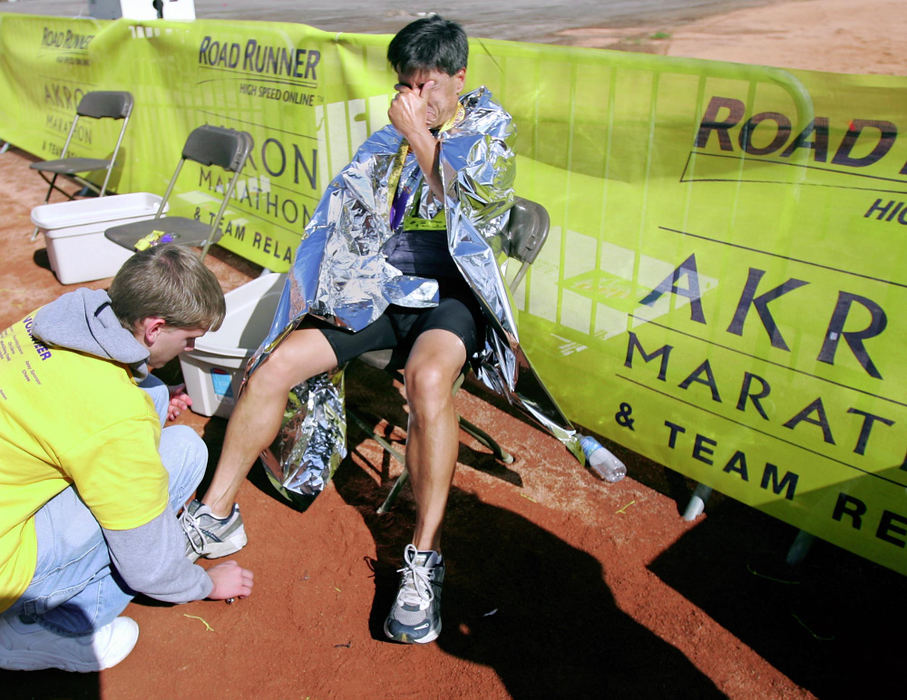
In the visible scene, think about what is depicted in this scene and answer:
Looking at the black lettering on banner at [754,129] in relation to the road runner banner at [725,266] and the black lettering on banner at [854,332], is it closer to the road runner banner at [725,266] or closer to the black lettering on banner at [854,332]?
the road runner banner at [725,266]

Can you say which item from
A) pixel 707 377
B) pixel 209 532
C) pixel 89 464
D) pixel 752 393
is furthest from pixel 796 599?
pixel 89 464

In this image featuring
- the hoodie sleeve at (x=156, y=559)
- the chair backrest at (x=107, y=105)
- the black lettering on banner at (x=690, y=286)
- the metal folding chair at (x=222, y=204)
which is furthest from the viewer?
the chair backrest at (x=107, y=105)

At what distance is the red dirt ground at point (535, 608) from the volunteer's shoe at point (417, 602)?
78 mm

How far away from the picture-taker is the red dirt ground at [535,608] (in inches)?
85.2

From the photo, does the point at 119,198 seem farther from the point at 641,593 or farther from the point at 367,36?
the point at 641,593

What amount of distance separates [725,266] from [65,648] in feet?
7.88

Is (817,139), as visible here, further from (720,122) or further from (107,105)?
(107,105)

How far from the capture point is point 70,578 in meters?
2.08

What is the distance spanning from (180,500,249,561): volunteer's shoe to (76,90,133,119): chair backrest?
13.5 feet

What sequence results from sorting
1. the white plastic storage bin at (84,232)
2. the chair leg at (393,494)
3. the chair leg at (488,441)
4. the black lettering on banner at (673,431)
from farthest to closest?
the white plastic storage bin at (84,232), the chair leg at (488,441), the black lettering on banner at (673,431), the chair leg at (393,494)

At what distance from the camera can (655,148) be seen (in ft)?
8.64

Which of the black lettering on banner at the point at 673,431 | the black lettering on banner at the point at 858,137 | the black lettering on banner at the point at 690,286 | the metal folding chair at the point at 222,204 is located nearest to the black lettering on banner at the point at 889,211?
the black lettering on banner at the point at 858,137

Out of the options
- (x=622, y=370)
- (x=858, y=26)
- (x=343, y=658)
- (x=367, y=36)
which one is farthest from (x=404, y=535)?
(x=858, y=26)

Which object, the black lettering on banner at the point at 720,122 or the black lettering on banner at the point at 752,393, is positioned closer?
the black lettering on banner at the point at 720,122
